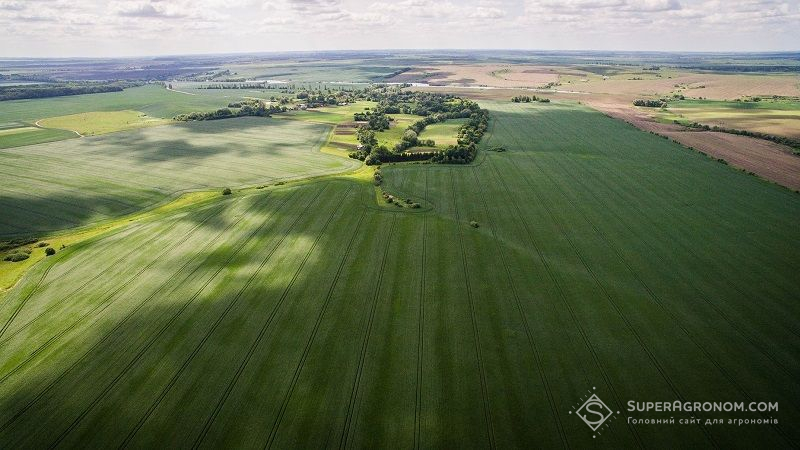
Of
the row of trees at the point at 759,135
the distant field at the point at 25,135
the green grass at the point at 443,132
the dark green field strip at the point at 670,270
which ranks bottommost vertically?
the dark green field strip at the point at 670,270

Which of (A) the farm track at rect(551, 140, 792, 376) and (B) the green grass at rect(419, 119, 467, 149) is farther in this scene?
(B) the green grass at rect(419, 119, 467, 149)

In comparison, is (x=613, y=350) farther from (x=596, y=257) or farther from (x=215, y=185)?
(x=215, y=185)

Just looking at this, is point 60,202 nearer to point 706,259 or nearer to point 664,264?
point 664,264

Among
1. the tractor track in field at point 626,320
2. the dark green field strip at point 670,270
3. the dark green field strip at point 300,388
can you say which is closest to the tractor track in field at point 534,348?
the tractor track in field at point 626,320

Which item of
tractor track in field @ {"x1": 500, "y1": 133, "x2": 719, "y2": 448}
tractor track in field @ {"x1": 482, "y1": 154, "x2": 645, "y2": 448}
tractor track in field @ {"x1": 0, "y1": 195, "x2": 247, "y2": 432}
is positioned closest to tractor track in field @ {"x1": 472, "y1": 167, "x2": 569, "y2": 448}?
tractor track in field @ {"x1": 482, "y1": 154, "x2": 645, "y2": 448}

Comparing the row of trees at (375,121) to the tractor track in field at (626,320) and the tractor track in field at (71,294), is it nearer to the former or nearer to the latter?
the tractor track in field at (626,320)

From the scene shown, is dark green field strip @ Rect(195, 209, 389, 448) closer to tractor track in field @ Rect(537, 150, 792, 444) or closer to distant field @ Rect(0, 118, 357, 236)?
tractor track in field @ Rect(537, 150, 792, 444)

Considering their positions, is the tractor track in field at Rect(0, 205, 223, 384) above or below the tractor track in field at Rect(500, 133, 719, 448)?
below
